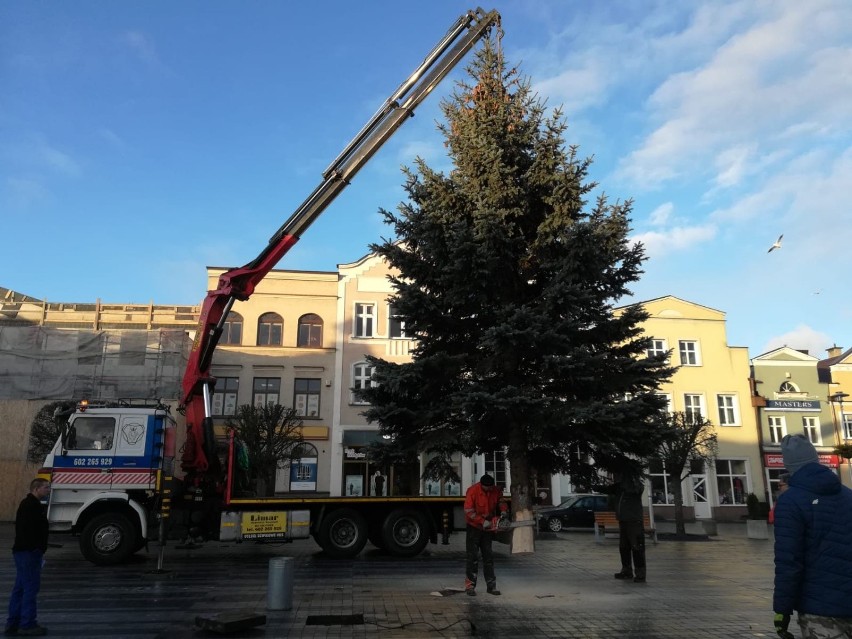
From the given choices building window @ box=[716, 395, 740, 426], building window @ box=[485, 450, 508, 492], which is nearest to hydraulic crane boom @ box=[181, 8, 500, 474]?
building window @ box=[485, 450, 508, 492]

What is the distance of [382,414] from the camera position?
48.3 feet

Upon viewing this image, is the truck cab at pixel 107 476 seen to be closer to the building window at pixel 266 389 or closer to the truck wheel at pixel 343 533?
the truck wheel at pixel 343 533

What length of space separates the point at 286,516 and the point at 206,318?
504 cm

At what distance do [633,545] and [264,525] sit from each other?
7.79 meters

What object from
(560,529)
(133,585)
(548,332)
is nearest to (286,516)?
(133,585)

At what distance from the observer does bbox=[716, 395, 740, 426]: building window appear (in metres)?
36.2

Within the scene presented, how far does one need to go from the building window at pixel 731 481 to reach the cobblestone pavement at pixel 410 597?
20.8 m

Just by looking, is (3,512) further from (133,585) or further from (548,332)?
(548,332)

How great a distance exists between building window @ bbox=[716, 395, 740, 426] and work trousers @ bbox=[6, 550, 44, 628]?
35.1 m

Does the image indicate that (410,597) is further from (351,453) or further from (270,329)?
(270,329)

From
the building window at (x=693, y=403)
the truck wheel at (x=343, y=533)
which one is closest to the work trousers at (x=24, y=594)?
the truck wheel at (x=343, y=533)

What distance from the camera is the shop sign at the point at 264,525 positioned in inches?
568

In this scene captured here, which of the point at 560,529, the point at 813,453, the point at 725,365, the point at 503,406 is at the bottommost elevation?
the point at 560,529

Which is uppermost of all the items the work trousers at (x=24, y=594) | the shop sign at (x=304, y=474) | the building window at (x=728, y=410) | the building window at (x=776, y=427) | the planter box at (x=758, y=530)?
the building window at (x=728, y=410)
